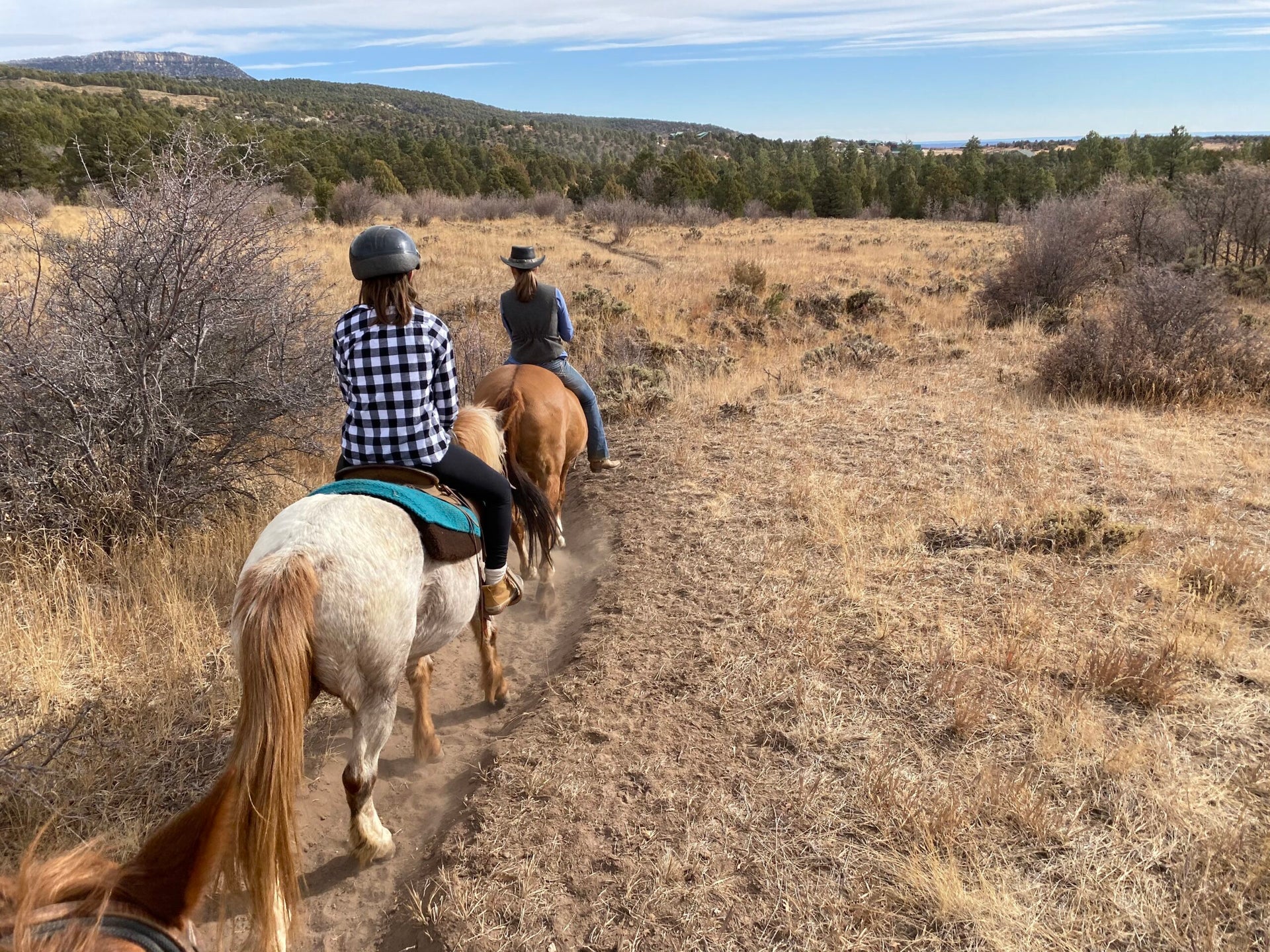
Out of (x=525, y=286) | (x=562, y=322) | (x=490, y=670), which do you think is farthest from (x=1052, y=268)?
(x=490, y=670)

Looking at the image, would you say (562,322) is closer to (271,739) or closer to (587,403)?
(587,403)

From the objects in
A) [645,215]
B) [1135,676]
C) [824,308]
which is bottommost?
[1135,676]

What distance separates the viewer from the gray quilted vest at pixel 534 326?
5746mm

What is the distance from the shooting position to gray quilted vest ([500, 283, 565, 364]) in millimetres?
5746

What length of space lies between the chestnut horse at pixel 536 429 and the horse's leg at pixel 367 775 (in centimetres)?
196

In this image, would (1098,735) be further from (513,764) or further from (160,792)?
(160,792)

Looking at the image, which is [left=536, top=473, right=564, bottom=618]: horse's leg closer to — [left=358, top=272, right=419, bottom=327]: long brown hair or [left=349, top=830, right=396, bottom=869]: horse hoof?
[left=349, top=830, right=396, bottom=869]: horse hoof

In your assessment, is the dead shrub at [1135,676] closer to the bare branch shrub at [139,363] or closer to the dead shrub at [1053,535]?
the dead shrub at [1053,535]

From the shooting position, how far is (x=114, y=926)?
161 cm

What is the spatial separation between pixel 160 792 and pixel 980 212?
4781 centimetres

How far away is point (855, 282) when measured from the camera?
18.2 meters

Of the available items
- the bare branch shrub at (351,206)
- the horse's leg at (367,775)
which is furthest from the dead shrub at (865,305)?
the bare branch shrub at (351,206)

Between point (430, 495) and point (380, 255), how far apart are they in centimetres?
105

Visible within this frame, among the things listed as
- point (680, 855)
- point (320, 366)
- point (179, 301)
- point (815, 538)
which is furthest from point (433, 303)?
point (680, 855)
